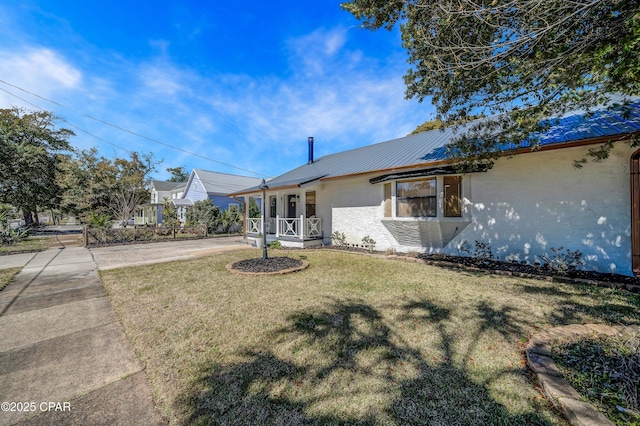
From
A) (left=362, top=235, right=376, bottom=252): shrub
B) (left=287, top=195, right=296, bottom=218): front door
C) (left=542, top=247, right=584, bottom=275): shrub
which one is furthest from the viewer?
(left=287, top=195, right=296, bottom=218): front door

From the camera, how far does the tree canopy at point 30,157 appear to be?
61.3 feet

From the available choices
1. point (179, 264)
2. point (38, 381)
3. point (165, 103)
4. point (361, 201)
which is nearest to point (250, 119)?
point (165, 103)

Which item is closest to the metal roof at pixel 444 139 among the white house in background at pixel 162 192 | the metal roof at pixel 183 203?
the metal roof at pixel 183 203

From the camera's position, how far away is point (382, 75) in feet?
32.5

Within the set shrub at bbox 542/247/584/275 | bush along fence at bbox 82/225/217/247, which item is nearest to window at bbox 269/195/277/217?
→ bush along fence at bbox 82/225/217/247

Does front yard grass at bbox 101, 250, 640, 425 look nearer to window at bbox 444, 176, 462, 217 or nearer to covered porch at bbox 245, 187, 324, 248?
window at bbox 444, 176, 462, 217

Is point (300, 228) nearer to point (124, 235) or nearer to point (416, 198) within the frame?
point (416, 198)

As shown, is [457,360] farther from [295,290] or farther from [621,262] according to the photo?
[621,262]

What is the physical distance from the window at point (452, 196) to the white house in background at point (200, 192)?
17491 mm

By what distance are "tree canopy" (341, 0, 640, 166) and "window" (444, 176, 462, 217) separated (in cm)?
252

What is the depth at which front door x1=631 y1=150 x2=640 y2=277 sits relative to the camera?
17.7 feet

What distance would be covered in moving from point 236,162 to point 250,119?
1229 centimetres

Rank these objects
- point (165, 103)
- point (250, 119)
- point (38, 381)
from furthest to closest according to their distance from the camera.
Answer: point (250, 119) → point (165, 103) → point (38, 381)

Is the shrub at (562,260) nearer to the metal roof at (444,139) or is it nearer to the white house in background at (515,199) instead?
the white house in background at (515,199)
